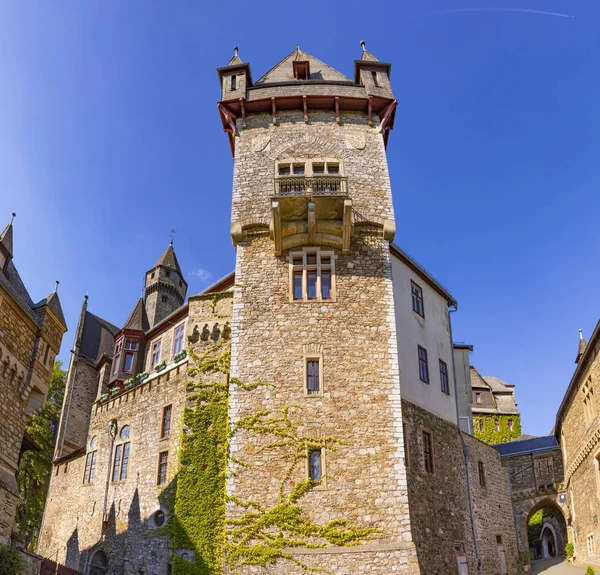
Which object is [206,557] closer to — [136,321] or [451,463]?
[451,463]

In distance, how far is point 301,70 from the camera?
28.2m

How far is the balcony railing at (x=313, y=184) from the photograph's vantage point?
74.5ft

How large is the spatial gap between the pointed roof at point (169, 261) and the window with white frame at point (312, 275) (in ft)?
106

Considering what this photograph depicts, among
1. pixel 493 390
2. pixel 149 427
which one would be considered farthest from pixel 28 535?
pixel 493 390

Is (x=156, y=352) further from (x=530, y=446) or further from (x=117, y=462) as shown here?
(x=530, y=446)

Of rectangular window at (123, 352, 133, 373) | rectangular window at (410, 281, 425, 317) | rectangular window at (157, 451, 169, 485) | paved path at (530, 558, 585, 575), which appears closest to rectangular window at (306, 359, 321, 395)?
rectangular window at (410, 281, 425, 317)

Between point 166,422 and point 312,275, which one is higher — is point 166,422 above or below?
below

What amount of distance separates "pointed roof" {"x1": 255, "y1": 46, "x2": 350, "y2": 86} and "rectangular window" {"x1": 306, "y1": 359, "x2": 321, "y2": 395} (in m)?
13.6

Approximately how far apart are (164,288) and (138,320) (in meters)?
15.4

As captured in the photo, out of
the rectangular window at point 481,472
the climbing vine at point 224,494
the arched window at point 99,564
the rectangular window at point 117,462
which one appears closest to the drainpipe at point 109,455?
the rectangular window at point 117,462

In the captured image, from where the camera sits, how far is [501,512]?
92.5 feet

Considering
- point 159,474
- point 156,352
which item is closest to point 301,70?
point 156,352

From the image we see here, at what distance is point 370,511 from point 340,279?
8.27 meters

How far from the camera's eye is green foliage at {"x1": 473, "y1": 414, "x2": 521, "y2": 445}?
46094 millimetres
